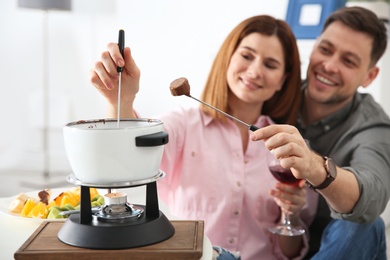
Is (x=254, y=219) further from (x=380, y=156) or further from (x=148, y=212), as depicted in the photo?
(x=148, y=212)

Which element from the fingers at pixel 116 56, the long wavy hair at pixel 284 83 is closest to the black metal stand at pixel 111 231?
the fingers at pixel 116 56

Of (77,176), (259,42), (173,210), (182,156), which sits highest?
(259,42)

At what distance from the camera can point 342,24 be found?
213 cm

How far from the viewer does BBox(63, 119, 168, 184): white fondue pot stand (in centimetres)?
97

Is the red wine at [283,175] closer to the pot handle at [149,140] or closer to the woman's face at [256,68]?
the woman's face at [256,68]

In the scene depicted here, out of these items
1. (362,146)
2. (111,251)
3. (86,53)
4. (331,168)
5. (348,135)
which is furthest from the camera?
(86,53)

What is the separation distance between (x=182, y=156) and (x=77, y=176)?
941 millimetres

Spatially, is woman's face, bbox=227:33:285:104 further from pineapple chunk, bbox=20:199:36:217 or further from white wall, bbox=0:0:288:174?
white wall, bbox=0:0:288:174

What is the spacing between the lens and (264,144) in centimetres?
192

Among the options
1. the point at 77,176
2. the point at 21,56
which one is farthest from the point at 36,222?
the point at 21,56

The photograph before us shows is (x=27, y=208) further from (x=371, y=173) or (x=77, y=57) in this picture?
(x=77, y=57)

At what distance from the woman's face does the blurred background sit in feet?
6.96

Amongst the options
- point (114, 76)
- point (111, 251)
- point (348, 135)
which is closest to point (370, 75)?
point (348, 135)

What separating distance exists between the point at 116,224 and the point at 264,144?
98 centimetres
